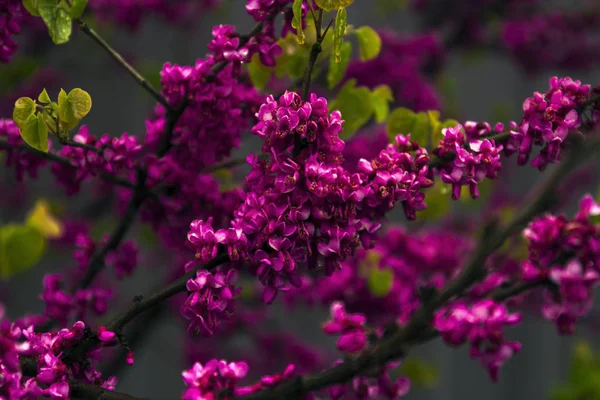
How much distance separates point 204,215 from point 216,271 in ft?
0.49

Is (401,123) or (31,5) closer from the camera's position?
(31,5)

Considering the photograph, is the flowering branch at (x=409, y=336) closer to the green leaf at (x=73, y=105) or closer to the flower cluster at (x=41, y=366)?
the flower cluster at (x=41, y=366)

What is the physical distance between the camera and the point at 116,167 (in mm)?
659

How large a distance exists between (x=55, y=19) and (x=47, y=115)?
9cm

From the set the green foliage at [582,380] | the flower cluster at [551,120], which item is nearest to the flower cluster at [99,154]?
the flower cluster at [551,120]

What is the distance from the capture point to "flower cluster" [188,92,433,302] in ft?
1.73

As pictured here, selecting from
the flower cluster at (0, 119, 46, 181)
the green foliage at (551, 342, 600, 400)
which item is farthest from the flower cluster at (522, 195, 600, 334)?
the green foliage at (551, 342, 600, 400)

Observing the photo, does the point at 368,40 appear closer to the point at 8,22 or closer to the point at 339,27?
the point at 339,27

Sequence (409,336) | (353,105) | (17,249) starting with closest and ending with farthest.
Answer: (409,336) → (353,105) → (17,249)

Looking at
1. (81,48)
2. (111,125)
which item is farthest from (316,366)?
(81,48)

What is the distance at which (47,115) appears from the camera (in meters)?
0.59

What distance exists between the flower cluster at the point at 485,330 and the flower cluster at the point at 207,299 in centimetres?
24

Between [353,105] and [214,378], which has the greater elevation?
[353,105]

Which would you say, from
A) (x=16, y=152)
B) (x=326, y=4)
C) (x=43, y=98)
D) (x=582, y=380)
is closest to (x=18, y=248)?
(x=16, y=152)
